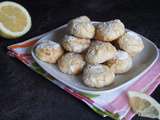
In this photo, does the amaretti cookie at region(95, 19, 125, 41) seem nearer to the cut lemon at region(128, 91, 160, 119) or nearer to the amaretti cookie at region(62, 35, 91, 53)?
the amaretti cookie at region(62, 35, 91, 53)

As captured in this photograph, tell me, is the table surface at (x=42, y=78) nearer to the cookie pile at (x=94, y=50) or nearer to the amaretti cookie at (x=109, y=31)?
the cookie pile at (x=94, y=50)

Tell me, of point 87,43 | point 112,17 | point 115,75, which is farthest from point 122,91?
point 112,17

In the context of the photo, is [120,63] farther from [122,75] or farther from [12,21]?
[12,21]

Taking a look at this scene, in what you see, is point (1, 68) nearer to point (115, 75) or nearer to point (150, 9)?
point (115, 75)

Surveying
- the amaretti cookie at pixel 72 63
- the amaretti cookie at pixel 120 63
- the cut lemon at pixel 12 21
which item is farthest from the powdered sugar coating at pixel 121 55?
the cut lemon at pixel 12 21

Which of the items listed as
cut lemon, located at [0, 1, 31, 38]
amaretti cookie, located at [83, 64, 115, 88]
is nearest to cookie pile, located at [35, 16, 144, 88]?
amaretti cookie, located at [83, 64, 115, 88]
